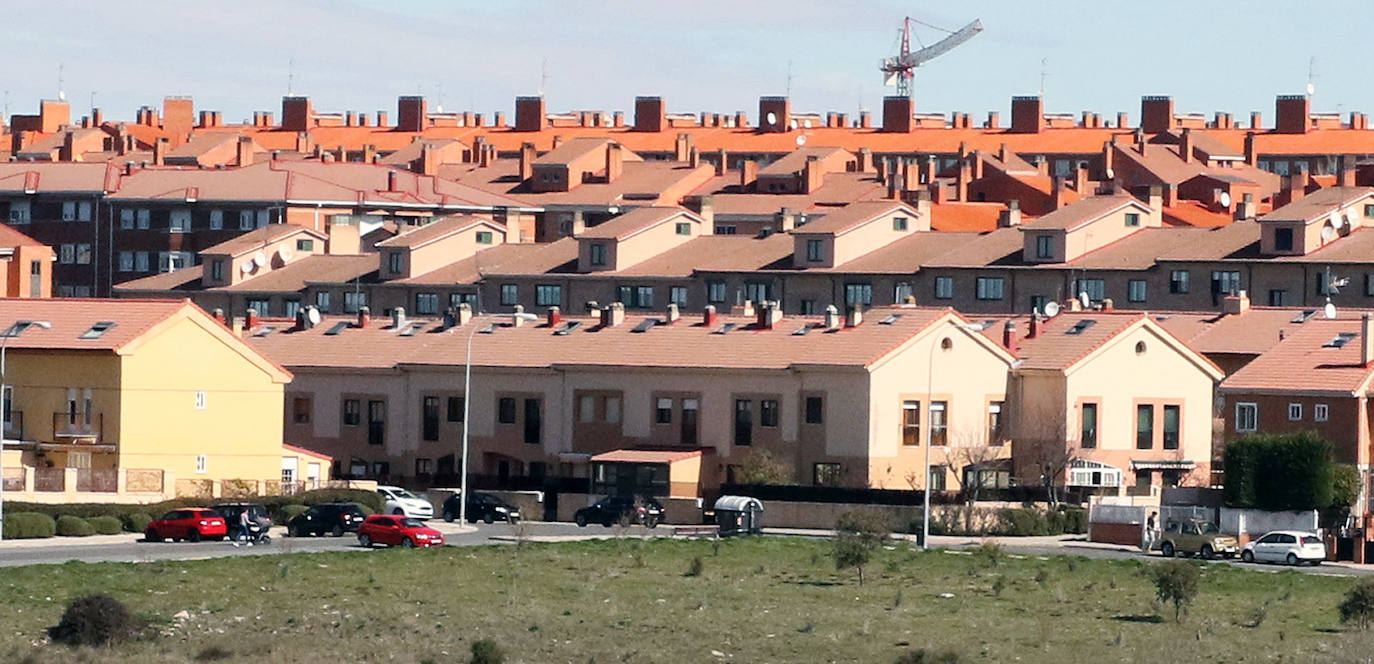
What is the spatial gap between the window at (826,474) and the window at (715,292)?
142ft

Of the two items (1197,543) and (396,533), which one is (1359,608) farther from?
(396,533)

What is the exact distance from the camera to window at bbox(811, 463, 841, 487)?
115 m

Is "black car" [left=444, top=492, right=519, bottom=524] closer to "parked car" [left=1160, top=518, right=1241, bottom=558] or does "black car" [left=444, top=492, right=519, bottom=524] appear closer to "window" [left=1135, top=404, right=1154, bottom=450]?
"parked car" [left=1160, top=518, right=1241, bottom=558]

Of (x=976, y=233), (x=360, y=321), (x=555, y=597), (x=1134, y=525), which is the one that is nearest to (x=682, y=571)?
(x=555, y=597)

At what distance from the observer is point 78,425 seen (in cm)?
11012

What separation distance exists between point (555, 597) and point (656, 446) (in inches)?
1576

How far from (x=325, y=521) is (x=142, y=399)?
14.3 meters

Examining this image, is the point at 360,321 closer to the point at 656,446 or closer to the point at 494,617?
the point at 656,446

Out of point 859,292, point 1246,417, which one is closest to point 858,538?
point 1246,417

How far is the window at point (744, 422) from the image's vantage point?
118 metres

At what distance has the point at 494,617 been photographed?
247 feet

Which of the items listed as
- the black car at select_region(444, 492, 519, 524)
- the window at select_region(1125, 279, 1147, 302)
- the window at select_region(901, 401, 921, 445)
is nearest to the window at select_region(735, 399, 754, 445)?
the window at select_region(901, 401, 921, 445)

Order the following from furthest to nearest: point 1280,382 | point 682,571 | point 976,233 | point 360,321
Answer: point 976,233, point 360,321, point 1280,382, point 682,571

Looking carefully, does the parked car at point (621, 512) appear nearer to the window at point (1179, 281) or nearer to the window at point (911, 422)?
the window at point (911, 422)
